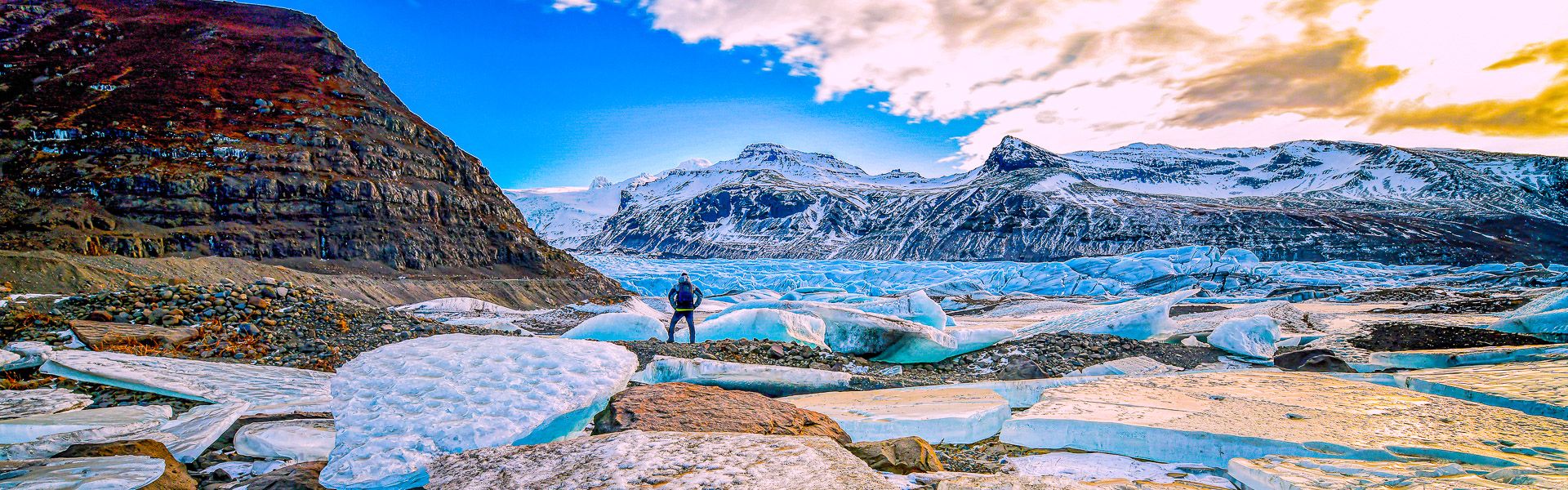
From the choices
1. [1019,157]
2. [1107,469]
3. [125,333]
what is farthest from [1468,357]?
[1019,157]

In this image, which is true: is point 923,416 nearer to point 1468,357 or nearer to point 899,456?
point 899,456

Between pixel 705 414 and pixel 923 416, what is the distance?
5.23 feet

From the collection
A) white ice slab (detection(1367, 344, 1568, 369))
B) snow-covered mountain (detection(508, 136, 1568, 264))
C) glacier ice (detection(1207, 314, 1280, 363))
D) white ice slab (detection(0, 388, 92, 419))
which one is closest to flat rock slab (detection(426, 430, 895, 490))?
white ice slab (detection(0, 388, 92, 419))

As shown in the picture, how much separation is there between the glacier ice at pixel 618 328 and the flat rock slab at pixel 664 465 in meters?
7.06

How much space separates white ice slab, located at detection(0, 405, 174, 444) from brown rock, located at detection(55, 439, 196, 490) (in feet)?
1.97

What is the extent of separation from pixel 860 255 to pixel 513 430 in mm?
86783

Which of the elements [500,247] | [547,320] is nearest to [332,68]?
[500,247]

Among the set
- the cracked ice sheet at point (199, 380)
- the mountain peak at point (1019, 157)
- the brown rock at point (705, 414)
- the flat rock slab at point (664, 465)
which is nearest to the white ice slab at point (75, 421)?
the cracked ice sheet at point (199, 380)

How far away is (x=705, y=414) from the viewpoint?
354 centimetres

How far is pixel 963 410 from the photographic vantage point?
4293 millimetres

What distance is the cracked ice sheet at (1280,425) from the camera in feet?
10.7

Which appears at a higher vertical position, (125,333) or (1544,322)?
(125,333)

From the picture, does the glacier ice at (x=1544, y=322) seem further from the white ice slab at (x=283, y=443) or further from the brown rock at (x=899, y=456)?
the white ice slab at (x=283, y=443)

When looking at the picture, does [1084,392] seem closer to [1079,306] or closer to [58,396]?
[58,396]
